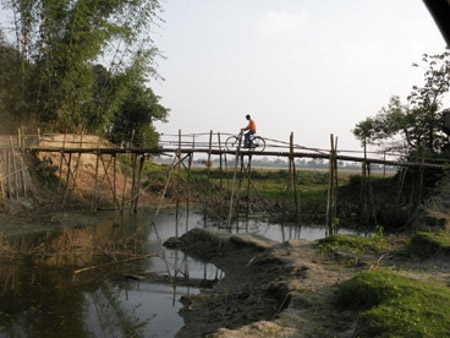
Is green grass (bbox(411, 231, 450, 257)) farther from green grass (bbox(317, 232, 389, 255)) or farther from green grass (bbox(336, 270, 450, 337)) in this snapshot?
green grass (bbox(336, 270, 450, 337))

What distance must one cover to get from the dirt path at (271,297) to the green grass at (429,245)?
1558 millimetres

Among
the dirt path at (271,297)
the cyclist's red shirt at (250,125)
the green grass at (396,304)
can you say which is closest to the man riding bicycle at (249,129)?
the cyclist's red shirt at (250,125)

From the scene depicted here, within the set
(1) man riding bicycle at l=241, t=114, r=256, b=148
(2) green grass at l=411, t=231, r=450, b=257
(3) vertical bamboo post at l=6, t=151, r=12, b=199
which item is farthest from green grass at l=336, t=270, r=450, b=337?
(3) vertical bamboo post at l=6, t=151, r=12, b=199

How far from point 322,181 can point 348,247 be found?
87.5 ft

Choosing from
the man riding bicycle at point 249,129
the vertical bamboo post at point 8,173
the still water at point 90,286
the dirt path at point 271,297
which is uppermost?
the man riding bicycle at point 249,129

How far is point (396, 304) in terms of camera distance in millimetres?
4297

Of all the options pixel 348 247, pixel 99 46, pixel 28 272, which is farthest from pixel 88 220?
pixel 348 247

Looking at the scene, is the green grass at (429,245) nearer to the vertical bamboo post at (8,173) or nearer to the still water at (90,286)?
the still water at (90,286)

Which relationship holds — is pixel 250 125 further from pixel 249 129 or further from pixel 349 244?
pixel 349 244

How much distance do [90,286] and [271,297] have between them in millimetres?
3701

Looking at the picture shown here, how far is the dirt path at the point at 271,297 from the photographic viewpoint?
4449mm

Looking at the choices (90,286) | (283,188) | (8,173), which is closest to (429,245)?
(90,286)

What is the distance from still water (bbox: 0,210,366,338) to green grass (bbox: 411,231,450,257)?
401 cm

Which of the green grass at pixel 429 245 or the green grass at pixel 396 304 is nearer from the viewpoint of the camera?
the green grass at pixel 396 304
